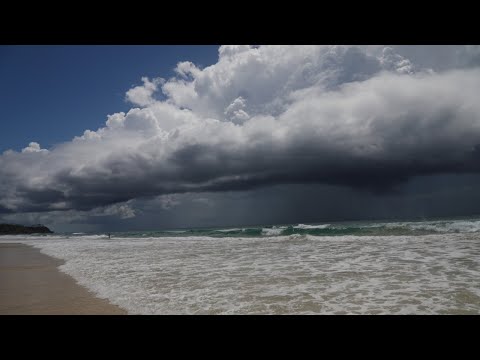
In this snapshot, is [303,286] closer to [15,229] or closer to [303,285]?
[303,285]

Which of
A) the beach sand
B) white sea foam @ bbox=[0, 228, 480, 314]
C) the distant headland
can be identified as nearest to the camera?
white sea foam @ bbox=[0, 228, 480, 314]

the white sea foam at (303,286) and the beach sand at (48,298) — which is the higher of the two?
the white sea foam at (303,286)

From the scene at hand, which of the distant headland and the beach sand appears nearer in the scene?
the beach sand

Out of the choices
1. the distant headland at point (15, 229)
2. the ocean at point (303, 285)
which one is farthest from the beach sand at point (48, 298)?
the distant headland at point (15, 229)

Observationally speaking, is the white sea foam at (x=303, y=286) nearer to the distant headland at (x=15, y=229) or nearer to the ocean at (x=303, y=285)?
the ocean at (x=303, y=285)

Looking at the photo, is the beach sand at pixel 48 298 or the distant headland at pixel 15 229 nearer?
the beach sand at pixel 48 298

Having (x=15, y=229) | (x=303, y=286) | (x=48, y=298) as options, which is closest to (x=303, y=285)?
(x=303, y=286)

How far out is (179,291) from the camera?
6.75m

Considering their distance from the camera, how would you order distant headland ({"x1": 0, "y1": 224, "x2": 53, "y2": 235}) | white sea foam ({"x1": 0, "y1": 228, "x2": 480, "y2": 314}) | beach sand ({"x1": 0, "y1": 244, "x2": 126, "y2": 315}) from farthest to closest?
distant headland ({"x1": 0, "y1": 224, "x2": 53, "y2": 235})
beach sand ({"x1": 0, "y1": 244, "x2": 126, "y2": 315})
white sea foam ({"x1": 0, "y1": 228, "x2": 480, "y2": 314})

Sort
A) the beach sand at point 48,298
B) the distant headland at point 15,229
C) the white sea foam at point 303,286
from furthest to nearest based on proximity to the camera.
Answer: the distant headland at point 15,229, the beach sand at point 48,298, the white sea foam at point 303,286

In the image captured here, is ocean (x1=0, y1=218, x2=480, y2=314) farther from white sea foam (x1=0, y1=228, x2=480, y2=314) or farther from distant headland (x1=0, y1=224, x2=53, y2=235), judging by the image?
distant headland (x1=0, y1=224, x2=53, y2=235)

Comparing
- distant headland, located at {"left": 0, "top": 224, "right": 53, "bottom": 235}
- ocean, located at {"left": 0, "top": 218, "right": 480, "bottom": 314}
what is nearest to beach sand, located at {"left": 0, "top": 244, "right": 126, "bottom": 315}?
ocean, located at {"left": 0, "top": 218, "right": 480, "bottom": 314}
